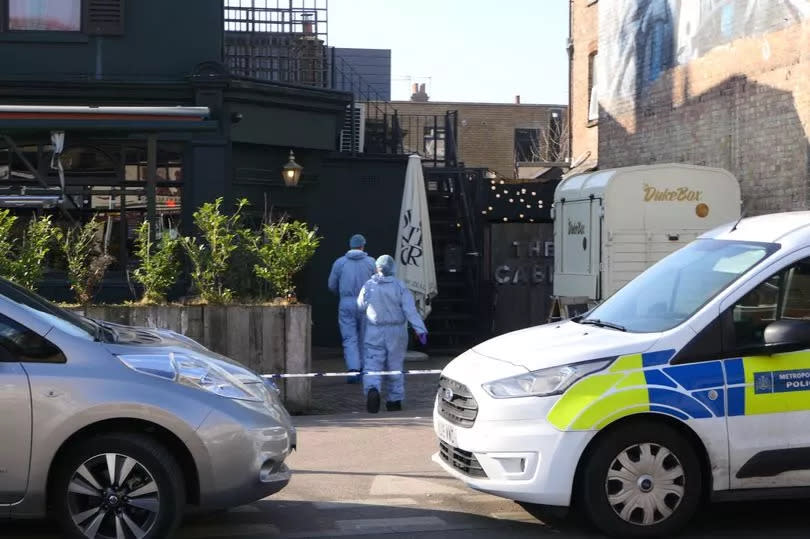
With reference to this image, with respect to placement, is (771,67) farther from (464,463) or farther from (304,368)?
(464,463)

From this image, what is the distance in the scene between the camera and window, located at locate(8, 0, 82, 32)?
16344 mm

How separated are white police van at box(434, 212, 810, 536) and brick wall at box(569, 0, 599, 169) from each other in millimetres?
15603

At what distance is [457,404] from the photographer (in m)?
6.83

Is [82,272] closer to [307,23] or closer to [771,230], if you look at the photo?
[771,230]

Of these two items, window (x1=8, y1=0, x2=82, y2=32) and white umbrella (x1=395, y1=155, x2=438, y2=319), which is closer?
white umbrella (x1=395, y1=155, x2=438, y2=319)

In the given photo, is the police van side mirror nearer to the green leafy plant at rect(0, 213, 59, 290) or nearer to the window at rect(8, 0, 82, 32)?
the green leafy plant at rect(0, 213, 59, 290)

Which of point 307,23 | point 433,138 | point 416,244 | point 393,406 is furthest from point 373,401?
point 433,138

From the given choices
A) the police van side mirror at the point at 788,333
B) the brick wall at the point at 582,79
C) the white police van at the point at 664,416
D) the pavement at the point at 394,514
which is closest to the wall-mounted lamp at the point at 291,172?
the brick wall at the point at 582,79

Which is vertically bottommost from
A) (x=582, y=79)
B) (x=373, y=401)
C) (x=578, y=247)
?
(x=373, y=401)

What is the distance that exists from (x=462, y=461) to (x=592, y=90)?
1709 cm

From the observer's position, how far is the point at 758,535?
6.61 meters

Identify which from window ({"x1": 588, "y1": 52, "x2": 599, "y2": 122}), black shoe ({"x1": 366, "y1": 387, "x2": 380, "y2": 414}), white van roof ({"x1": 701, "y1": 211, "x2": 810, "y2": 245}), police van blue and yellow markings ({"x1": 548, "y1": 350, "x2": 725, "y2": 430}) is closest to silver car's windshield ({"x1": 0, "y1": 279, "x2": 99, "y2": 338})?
police van blue and yellow markings ({"x1": 548, "y1": 350, "x2": 725, "y2": 430})

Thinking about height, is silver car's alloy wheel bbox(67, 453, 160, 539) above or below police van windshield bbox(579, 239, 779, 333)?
below

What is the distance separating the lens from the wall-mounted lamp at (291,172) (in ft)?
56.4
